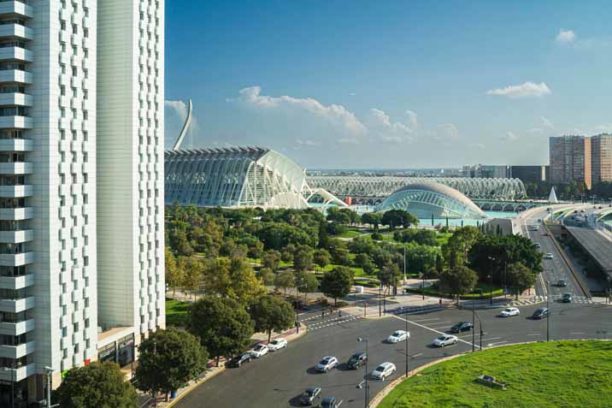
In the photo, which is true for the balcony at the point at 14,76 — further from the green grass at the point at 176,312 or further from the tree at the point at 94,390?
the green grass at the point at 176,312

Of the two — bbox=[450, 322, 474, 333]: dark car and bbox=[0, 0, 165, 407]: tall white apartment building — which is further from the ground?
bbox=[0, 0, 165, 407]: tall white apartment building

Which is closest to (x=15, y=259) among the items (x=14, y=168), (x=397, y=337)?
(x=14, y=168)

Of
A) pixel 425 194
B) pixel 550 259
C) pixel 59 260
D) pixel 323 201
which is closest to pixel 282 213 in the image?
pixel 425 194

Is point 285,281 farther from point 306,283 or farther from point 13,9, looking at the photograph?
point 13,9

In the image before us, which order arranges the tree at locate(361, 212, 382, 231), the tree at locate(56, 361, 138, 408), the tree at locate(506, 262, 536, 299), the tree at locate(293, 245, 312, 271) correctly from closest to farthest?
the tree at locate(56, 361, 138, 408) → the tree at locate(506, 262, 536, 299) → the tree at locate(293, 245, 312, 271) → the tree at locate(361, 212, 382, 231)

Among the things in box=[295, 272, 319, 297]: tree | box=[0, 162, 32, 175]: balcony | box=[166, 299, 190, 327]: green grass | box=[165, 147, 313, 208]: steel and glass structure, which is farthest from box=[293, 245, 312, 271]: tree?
box=[165, 147, 313, 208]: steel and glass structure

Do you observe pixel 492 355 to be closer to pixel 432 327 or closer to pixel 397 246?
pixel 432 327

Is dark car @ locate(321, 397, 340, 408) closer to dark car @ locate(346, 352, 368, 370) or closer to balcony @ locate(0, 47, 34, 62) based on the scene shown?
dark car @ locate(346, 352, 368, 370)

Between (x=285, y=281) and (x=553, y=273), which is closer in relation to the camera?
(x=285, y=281)
